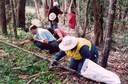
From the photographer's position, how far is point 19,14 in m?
7.59

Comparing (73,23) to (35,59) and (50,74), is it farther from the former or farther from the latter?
(50,74)

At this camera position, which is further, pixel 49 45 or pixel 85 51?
pixel 49 45

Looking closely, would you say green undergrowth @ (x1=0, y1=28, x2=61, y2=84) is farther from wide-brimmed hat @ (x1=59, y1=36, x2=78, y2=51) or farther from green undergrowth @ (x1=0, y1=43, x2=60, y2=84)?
wide-brimmed hat @ (x1=59, y1=36, x2=78, y2=51)

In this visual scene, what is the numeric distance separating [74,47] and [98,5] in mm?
3205

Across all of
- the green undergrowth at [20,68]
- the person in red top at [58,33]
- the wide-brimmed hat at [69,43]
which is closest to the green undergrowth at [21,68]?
the green undergrowth at [20,68]

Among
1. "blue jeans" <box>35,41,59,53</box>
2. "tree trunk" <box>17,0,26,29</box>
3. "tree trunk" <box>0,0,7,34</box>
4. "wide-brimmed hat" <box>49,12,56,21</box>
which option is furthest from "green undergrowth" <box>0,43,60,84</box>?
"tree trunk" <box>17,0,26,29</box>

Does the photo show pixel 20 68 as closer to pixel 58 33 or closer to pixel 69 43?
pixel 69 43

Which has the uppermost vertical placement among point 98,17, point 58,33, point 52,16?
point 98,17

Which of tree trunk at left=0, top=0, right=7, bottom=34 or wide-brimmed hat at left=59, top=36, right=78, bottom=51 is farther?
tree trunk at left=0, top=0, right=7, bottom=34

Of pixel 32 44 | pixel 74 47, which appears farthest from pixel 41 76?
pixel 32 44

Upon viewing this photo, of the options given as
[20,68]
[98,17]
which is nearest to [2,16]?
[20,68]

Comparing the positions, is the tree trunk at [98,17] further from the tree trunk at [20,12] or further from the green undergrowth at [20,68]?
the tree trunk at [20,12]

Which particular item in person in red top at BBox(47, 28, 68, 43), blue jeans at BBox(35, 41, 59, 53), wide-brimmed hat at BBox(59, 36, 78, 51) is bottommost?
blue jeans at BBox(35, 41, 59, 53)

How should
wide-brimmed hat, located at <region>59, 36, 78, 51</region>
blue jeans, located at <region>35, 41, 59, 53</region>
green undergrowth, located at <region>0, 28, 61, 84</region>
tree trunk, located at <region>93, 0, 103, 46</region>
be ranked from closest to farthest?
1. wide-brimmed hat, located at <region>59, 36, 78, 51</region>
2. green undergrowth, located at <region>0, 28, 61, 84</region>
3. blue jeans, located at <region>35, 41, 59, 53</region>
4. tree trunk, located at <region>93, 0, 103, 46</region>
